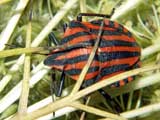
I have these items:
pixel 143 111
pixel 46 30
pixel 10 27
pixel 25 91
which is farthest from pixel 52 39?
pixel 143 111

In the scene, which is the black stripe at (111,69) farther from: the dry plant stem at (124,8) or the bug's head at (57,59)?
the dry plant stem at (124,8)

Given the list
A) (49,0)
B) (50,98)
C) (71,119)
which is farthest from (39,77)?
(49,0)

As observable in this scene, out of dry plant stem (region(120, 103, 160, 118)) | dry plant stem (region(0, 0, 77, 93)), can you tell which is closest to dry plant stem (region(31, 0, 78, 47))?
dry plant stem (region(0, 0, 77, 93))

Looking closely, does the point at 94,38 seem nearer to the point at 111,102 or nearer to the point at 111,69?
the point at 111,69

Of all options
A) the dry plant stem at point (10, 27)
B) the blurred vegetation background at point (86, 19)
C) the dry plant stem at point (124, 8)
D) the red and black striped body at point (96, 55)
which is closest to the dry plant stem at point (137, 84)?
the blurred vegetation background at point (86, 19)

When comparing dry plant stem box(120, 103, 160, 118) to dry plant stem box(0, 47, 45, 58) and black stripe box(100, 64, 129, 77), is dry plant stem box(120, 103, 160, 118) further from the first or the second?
dry plant stem box(0, 47, 45, 58)

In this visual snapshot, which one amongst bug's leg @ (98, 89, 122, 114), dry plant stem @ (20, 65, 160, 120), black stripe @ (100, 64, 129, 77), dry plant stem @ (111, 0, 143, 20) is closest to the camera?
dry plant stem @ (20, 65, 160, 120)

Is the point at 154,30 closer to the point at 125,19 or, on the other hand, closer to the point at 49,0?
the point at 125,19
